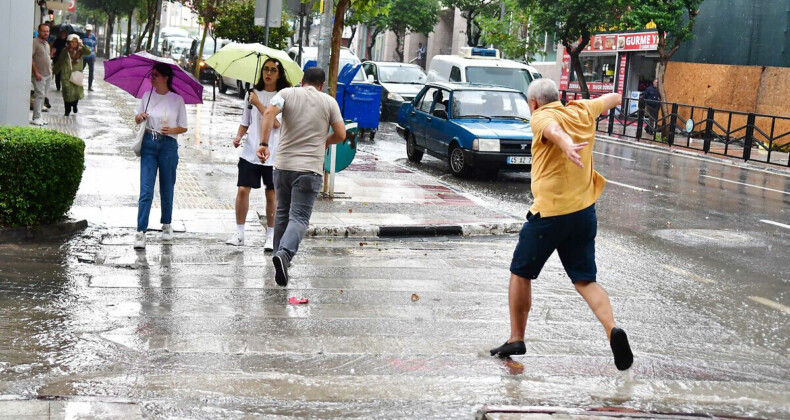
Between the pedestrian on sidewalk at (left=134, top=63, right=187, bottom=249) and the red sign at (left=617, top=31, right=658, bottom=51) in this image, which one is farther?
the red sign at (left=617, top=31, right=658, bottom=51)

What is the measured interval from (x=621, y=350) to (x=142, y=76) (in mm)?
5785

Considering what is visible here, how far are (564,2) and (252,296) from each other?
28.3 metres

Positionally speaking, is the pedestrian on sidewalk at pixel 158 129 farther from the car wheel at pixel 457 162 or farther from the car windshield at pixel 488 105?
the car windshield at pixel 488 105

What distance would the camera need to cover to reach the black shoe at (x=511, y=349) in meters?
6.06

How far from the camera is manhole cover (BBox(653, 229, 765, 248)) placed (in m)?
11.1

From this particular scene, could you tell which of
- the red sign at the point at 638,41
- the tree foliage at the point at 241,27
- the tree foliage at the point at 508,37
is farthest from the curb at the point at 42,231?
the tree foliage at the point at 508,37

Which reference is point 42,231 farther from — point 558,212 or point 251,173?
point 558,212

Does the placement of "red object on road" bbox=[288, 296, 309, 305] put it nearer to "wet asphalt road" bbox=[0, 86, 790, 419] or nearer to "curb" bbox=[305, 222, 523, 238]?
"wet asphalt road" bbox=[0, 86, 790, 419]

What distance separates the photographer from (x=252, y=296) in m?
7.46

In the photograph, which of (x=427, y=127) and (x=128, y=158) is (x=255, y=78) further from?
(x=427, y=127)

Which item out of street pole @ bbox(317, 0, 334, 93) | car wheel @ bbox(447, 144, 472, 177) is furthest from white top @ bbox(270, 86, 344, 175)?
car wheel @ bbox(447, 144, 472, 177)

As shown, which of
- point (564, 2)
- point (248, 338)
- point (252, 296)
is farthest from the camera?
point (564, 2)

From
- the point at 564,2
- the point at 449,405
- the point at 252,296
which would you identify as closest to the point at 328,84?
the point at 252,296

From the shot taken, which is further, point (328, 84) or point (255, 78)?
point (328, 84)
